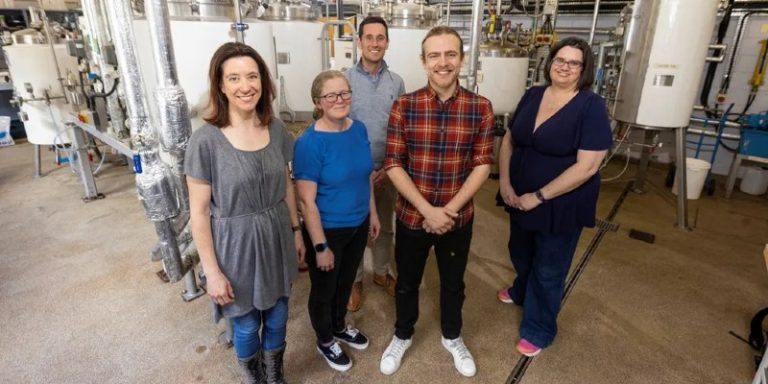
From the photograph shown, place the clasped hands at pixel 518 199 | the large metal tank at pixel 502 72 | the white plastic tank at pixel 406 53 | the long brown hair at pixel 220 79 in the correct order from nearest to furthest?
the long brown hair at pixel 220 79 < the clasped hands at pixel 518 199 < the white plastic tank at pixel 406 53 < the large metal tank at pixel 502 72

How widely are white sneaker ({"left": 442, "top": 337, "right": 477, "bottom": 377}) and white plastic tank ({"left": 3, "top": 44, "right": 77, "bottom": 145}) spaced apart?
3.96 metres

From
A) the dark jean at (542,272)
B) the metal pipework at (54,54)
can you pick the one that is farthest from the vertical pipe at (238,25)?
the metal pipework at (54,54)

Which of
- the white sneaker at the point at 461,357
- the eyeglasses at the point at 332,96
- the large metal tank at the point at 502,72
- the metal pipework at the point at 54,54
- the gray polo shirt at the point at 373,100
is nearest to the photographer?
the eyeglasses at the point at 332,96

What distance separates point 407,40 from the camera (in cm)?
289

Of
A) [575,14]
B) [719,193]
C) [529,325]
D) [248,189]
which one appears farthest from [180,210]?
[575,14]

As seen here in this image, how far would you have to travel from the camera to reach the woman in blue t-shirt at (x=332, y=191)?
1420mm

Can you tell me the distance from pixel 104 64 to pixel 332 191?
7.50 ft

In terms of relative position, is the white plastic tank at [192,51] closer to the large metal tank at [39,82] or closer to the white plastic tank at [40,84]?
the white plastic tank at [40,84]

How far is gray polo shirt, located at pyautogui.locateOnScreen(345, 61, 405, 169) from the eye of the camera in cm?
191

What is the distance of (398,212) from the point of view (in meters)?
1.62

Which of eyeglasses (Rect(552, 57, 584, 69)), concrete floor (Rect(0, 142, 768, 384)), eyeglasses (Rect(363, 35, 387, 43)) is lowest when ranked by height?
concrete floor (Rect(0, 142, 768, 384))

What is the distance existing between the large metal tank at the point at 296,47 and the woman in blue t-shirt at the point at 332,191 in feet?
6.08

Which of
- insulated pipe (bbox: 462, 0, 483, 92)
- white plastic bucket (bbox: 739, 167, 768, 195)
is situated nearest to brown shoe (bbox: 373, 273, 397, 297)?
insulated pipe (bbox: 462, 0, 483, 92)

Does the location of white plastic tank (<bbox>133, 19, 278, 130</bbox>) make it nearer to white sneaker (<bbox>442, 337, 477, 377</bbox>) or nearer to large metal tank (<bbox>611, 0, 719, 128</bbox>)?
white sneaker (<bbox>442, 337, 477, 377</bbox>)
